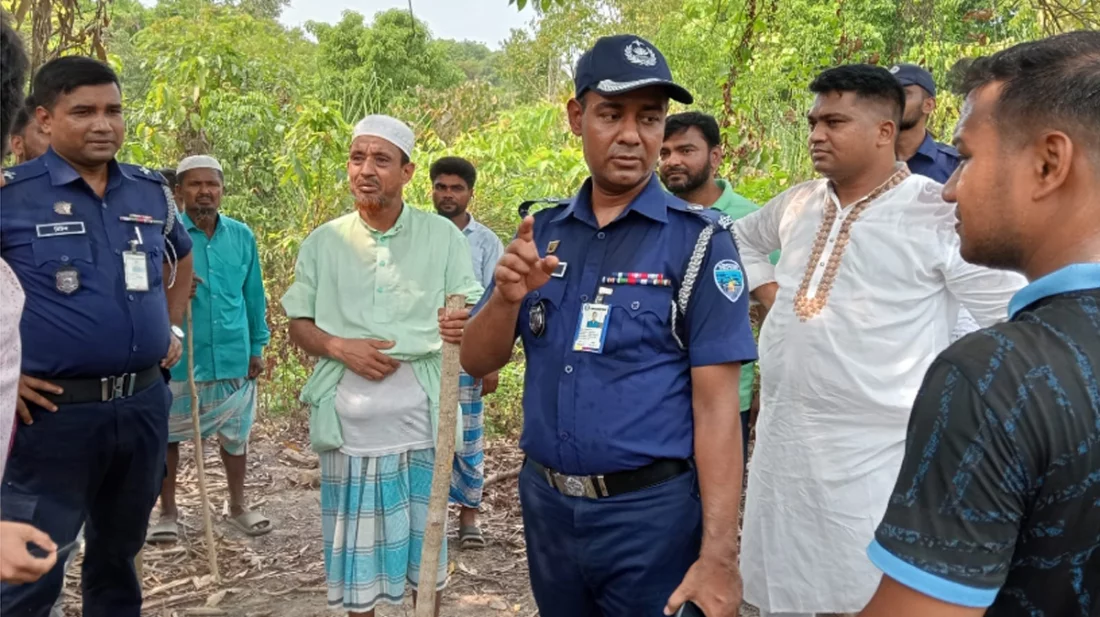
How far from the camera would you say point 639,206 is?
7.58 feet

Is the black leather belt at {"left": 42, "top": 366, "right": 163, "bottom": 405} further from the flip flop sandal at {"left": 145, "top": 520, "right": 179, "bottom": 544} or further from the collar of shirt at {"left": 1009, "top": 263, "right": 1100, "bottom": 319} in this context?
the collar of shirt at {"left": 1009, "top": 263, "right": 1100, "bottom": 319}

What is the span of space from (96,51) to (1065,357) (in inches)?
183

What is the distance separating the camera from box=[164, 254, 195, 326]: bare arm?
164 inches

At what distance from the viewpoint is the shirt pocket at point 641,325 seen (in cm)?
222

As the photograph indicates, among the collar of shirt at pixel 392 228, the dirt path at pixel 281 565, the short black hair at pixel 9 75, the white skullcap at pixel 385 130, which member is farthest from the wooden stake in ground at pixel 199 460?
the short black hair at pixel 9 75

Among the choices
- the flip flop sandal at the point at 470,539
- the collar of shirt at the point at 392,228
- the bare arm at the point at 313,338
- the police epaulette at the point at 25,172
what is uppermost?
the police epaulette at the point at 25,172

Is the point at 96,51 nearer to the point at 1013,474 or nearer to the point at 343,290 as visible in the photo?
the point at 343,290

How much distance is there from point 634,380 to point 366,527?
186 cm

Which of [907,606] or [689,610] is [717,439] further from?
[907,606]

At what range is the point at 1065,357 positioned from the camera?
3.69 feet

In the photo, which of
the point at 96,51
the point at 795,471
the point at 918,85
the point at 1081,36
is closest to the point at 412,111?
the point at 96,51

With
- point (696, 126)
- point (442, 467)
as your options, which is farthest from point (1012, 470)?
point (696, 126)

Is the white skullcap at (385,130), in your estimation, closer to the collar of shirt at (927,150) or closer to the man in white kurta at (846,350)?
the man in white kurta at (846,350)

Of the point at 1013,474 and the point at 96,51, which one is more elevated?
the point at 96,51
